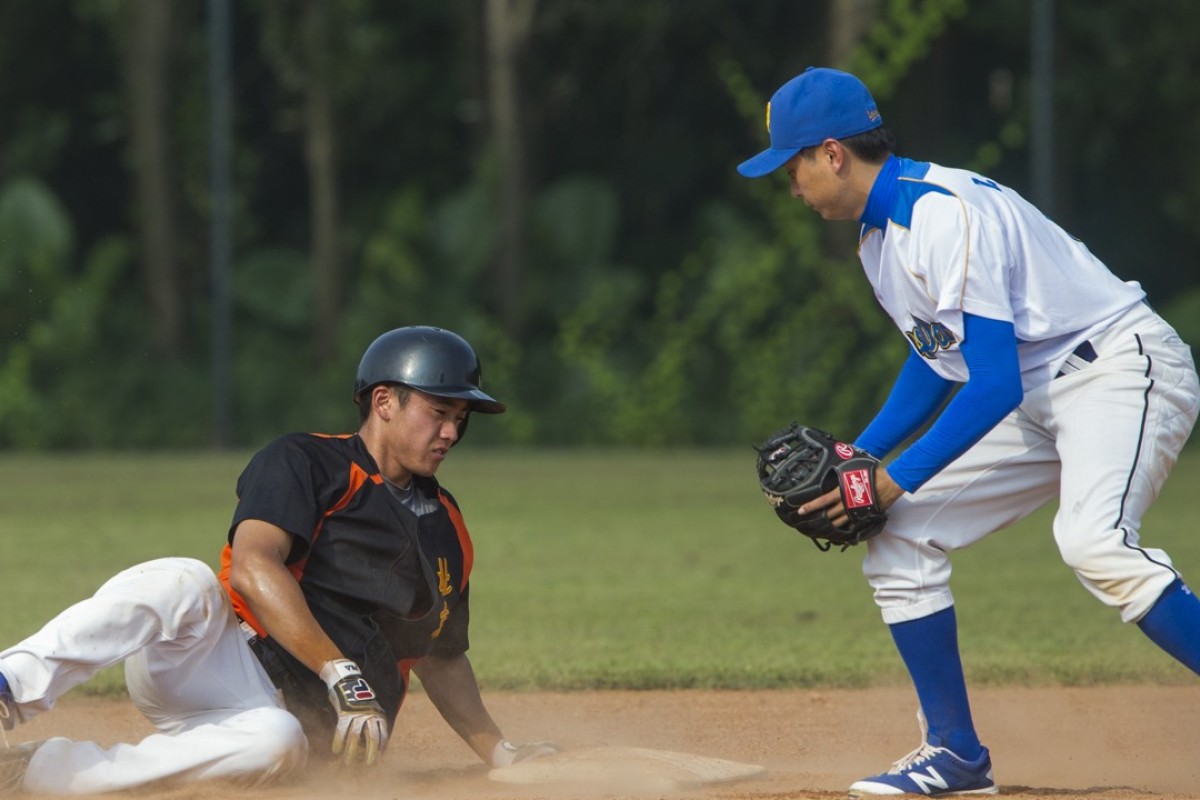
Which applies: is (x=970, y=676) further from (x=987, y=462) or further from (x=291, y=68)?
(x=291, y=68)

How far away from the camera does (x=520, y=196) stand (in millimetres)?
24719

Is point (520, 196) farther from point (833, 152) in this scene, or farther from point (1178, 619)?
point (1178, 619)

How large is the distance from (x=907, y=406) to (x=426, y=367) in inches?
55.7

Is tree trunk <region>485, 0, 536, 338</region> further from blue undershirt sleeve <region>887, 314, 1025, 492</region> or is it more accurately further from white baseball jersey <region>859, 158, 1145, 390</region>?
blue undershirt sleeve <region>887, 314, 1025, 492</region>

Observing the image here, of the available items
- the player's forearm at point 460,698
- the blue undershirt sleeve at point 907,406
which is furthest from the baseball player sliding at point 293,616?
the blue undershirt sleeve at point 907,406

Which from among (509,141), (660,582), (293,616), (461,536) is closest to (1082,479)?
(461,536)

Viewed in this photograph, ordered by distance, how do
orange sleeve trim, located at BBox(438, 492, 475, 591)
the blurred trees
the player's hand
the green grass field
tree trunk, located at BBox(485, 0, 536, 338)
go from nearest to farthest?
the player's hand
orange sleeve trim, located at BBox(438, 492, 475, 591)
the green grass field
the blurred trees
tree trunk, located at BBox(485, 0, 536, 338)

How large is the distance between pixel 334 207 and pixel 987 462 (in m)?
22.1

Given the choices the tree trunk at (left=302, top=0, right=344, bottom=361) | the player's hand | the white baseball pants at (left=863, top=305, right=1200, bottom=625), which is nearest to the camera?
the player's hand

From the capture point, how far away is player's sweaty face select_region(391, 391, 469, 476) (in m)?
4.73

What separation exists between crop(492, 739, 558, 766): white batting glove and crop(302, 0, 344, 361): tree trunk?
20.5 meters

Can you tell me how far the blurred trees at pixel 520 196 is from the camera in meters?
22.9

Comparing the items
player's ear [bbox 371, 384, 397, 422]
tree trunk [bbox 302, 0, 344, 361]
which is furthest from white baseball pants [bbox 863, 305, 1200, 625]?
tree trunk [bbox 302, 0, 344, 361]

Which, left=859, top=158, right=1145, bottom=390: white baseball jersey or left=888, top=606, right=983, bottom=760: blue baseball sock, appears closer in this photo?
left=859, top=158, right=1145, bottom=390: white baseball jersey
